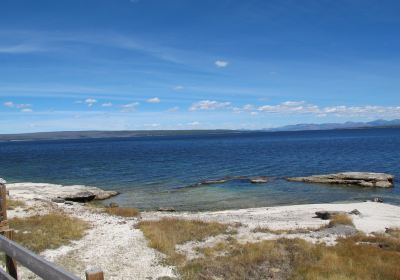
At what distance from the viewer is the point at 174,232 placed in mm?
21578

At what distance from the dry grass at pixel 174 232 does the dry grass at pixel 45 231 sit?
3.73 meters

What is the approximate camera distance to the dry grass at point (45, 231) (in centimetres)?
1827

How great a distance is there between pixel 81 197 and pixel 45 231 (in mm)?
26724

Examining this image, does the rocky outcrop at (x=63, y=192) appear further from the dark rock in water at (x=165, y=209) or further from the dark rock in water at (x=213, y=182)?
the dark rock in water at (x=213, y=182)

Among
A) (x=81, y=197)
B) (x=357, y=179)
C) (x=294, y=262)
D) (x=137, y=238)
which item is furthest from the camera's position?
(x=357, y=179)

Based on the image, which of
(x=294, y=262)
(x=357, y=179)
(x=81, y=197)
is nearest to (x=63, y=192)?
(x=81, y=197)

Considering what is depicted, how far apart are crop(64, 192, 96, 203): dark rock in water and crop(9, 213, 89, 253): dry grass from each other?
74.3ft

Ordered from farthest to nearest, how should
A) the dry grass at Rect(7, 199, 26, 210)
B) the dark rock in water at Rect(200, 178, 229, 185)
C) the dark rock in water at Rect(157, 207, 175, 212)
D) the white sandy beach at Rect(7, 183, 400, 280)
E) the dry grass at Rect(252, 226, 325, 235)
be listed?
the dark rock in water at Rect(200, 178, 229, 185)
the dark rock in water at Rect(157, 207, 175, 212)
the dry grass at Rect(7, 199, 26, 210)
the dry grass at Rect(252, 226, 325, 235)
the white sandy beach at Rect(7, 183, 400, 280)

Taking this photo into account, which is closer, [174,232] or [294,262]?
[294,262]

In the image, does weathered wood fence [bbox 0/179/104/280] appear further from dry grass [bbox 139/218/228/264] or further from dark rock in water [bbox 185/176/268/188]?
dark rock in water [bbox 185/176/268/188]

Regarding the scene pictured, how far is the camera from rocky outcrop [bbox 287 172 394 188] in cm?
5312

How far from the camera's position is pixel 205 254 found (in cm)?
1767

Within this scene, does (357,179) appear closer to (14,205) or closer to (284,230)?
(284,230)

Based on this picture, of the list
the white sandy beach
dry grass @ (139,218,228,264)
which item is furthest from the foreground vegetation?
the white sandy beach
